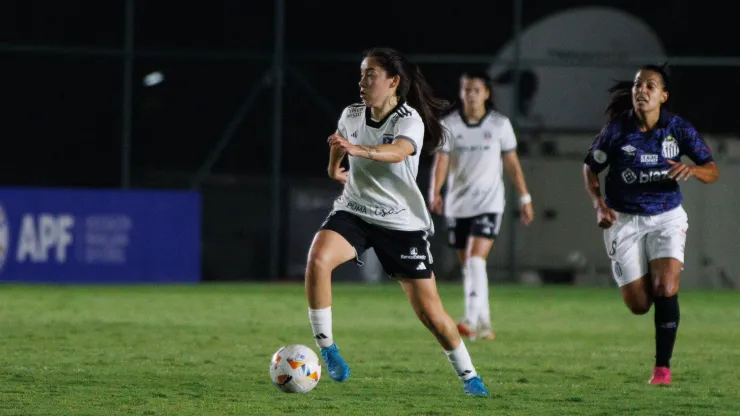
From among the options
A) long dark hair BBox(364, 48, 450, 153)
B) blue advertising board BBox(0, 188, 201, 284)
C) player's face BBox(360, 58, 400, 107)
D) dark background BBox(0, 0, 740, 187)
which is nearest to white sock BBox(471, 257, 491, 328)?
long dark hair BBox(364, 48, 450, 153)

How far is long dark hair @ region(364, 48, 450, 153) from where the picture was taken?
8.84 meters

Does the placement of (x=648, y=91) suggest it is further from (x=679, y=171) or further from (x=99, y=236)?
Answer: (x=99, y=236)

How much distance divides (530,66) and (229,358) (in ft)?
49.1

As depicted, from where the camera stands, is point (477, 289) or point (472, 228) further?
point (472, 228)

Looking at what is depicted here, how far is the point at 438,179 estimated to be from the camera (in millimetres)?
13219

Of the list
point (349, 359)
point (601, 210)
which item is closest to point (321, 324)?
point (349, 359)

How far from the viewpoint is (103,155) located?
3381 cm

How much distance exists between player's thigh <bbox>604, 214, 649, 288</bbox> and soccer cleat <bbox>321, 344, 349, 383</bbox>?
217cm

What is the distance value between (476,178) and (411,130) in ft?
15.3

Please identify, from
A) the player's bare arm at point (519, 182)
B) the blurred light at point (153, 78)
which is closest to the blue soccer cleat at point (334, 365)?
the player's bare arm at point (519, 182)

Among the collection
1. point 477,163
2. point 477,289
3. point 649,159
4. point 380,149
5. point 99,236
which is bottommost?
point 99,236

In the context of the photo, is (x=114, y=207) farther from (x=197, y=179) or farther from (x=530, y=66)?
(x=530, y=66)

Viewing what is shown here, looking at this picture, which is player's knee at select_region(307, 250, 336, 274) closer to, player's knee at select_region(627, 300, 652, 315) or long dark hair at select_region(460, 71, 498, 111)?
player's knee at select_region(627, 300, 652, 315)

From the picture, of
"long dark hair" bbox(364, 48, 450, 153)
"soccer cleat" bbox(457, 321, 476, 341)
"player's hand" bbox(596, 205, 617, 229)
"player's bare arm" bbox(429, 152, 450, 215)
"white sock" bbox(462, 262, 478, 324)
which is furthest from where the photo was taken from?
"player's bare arm" bbox(429, 152, 450, 215)
